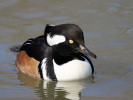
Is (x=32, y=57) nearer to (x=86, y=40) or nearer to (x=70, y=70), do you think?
(x=70, y=70)

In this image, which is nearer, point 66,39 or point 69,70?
point 66,39

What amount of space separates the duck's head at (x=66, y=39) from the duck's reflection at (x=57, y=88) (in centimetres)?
67

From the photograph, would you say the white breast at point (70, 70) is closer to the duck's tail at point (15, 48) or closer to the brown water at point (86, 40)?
the brown water at point (86, 40)

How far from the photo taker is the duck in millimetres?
8273

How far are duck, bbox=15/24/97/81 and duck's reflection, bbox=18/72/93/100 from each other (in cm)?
11

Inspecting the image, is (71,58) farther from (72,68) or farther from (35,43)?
(35,43)

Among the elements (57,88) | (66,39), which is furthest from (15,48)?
(66,39)

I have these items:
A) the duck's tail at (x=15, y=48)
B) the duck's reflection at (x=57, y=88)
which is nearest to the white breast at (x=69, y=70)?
the duck's reflection at (x=57, y=88)

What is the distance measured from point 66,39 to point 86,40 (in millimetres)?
2654

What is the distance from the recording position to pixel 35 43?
9344 mm

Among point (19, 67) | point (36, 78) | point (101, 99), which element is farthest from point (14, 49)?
point (101, 99)

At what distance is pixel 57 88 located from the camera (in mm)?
8617

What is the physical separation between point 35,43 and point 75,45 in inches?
50.5

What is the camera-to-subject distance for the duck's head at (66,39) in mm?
8156
